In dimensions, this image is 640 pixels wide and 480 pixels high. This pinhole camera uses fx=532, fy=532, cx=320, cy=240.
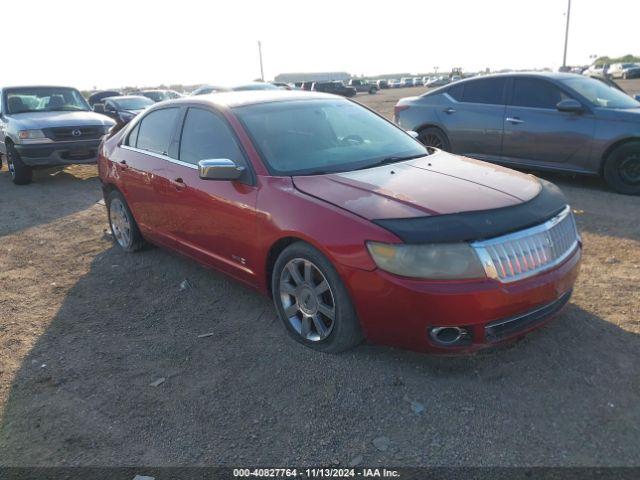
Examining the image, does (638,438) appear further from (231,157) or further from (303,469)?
(231,157)

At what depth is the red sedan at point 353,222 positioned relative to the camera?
2803 mm

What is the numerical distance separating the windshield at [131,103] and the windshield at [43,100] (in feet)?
22.0

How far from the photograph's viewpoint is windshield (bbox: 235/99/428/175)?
3.72 meters

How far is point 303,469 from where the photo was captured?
2467 millimetres

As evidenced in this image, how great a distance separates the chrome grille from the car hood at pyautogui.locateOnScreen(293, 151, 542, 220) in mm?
225

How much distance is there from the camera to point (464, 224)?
2.84m

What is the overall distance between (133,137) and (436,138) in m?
5.03

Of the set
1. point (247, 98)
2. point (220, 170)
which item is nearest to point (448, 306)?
point (220, 170)

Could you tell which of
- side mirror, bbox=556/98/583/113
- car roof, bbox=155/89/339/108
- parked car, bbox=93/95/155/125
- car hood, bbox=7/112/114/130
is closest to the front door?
car roof, bbox=155/89/339/108

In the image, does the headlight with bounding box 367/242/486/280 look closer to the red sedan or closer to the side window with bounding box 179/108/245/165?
the red sedan

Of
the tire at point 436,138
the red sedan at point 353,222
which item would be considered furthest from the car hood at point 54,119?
the tire at point 436,138

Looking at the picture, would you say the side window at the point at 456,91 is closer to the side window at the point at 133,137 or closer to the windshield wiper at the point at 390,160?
the windshield wiper at the point at 390,160

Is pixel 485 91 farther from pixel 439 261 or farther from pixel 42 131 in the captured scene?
pixel 42 131

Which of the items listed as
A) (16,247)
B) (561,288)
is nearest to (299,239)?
(561,288)
